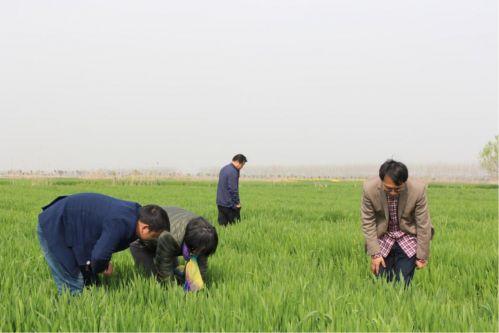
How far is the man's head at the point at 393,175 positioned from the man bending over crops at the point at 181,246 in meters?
1.40

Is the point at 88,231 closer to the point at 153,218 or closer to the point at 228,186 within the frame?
the point at 153,218

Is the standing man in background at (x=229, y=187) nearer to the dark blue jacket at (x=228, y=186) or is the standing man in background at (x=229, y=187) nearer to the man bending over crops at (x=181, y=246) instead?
the dark blue jacket at (x=228, y=186)

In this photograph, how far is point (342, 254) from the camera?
5.14m

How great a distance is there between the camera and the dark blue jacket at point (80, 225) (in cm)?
285

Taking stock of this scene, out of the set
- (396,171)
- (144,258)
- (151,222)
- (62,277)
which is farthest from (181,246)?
(396,171)

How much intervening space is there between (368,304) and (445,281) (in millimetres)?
1744

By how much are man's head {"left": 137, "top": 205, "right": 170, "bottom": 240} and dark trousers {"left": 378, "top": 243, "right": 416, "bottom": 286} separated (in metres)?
2.08

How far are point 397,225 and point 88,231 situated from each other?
102 inches

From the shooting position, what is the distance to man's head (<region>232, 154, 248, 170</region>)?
23.2 ft

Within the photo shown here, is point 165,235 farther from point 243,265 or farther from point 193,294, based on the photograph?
point 243,265

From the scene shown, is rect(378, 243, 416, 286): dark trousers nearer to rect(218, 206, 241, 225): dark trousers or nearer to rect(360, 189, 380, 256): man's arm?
rect(360, 189, 380, 256): man's arm

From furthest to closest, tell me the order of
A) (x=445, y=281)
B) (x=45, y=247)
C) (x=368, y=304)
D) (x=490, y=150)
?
(x=490, y=150) < (x=445, y=281) < (x=45, y=247) < (x=368, y=304)

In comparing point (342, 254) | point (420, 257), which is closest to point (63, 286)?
point (420, 257)

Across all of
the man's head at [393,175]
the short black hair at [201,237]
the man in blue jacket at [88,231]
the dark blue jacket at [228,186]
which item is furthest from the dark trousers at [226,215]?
Result: the man's head at [393,175]
